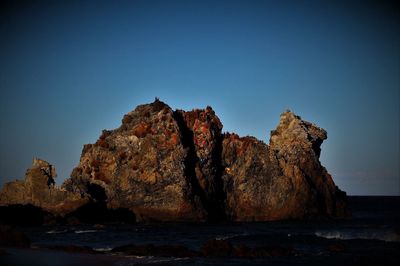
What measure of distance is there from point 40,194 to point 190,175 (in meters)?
18.6

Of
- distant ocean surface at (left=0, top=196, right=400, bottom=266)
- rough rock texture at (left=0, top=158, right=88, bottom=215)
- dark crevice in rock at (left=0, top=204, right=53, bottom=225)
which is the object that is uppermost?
rough rock texture at (left=0, top=158, right=88, bottom=215)

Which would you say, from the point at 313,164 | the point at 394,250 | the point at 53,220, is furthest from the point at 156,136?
the point at 394,250

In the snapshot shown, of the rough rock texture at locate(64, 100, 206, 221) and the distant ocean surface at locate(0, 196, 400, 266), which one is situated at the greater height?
the rough rock texture at locate(64, 100, 206, 221)

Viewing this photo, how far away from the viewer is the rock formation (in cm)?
6406

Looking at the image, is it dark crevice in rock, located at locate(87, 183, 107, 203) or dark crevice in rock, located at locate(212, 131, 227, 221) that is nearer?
dark crevice in rock, located at locate(87, 183, 107, 203)

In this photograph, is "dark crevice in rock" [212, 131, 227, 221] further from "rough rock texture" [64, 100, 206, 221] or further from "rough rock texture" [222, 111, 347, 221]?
"rough rock texture" [64, 100, 206, 221]

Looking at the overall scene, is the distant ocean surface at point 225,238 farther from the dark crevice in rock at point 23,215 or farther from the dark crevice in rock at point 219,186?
the dark crevice in rock at point 219,186

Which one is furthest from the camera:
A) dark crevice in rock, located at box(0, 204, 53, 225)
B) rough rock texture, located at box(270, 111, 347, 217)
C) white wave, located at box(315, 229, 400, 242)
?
rough rock texture, located at box(270, 111, 347, 217)

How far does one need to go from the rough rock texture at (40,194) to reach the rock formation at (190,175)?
4.6 inches

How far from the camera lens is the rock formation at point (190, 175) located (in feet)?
210

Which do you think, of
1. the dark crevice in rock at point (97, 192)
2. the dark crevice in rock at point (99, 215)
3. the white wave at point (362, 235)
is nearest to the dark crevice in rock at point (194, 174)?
the dark crevice in rock at point (99, 215)

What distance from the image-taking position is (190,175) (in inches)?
2680

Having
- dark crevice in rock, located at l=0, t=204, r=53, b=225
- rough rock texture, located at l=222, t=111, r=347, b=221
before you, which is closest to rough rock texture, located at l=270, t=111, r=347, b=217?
rough rock texture, located at l=222, t=111, r=347, b=221

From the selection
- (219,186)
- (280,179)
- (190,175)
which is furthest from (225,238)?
(219,186)
